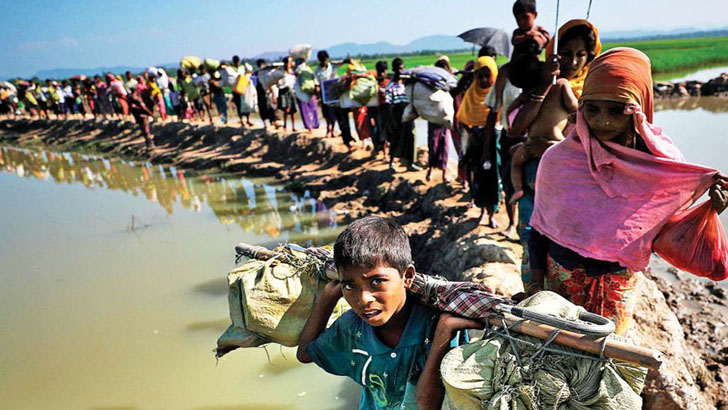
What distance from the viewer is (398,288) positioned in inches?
44.7

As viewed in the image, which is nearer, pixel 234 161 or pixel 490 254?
pixel 490 254

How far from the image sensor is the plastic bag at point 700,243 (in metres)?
1.28

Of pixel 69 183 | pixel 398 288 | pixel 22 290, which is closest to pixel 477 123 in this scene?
pixel 398 288

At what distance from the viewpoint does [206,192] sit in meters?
8.60

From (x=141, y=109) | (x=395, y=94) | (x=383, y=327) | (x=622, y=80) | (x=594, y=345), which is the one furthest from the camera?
(x=141, y=109)

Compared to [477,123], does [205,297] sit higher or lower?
lower

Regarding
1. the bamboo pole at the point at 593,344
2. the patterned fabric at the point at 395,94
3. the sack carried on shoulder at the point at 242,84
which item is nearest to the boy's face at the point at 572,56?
the bamboo pole at the point at 593,344

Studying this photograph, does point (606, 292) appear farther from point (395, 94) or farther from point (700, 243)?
point (395, 94)

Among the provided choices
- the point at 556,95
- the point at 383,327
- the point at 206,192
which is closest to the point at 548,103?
the point at 556,95

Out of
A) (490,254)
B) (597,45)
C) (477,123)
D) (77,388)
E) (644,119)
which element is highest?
(597,45)

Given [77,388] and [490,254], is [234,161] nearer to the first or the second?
[77,388]

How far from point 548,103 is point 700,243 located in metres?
1.32

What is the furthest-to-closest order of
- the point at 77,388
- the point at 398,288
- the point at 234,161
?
the point at 234,161
the point at 77,388
the point at 398,288

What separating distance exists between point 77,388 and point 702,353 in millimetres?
4489
